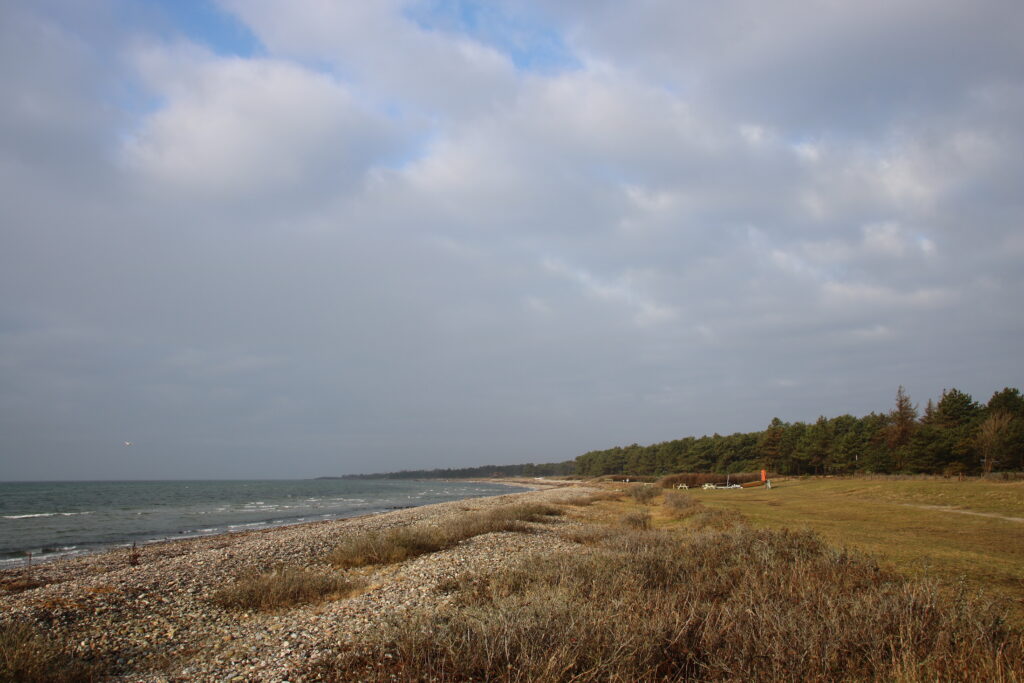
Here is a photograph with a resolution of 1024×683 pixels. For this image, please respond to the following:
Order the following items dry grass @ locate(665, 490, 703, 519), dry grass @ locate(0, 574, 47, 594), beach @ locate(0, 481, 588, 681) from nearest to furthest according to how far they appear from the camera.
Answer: beach @ locate(0, 481, 588, 681)
dry grass @ locate(0, 574, 47, 594)
dry grass @ locate(665, 490, 703, 519)

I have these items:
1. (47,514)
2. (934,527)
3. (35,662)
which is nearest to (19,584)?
(35,662)

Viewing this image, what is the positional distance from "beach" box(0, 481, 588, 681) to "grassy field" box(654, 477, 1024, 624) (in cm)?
935

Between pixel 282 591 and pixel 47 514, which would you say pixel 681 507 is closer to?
pixel 282 591

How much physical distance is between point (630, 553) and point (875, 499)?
31758 mm

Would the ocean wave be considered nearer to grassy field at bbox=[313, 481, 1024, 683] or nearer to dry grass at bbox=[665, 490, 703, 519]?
dry grass at bbox=[665, 490, 703, 519]

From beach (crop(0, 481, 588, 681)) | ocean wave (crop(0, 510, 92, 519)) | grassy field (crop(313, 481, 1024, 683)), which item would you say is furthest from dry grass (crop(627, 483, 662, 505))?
ocean wave (crop(0, 510, 92, 519))

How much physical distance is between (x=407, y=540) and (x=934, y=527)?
19827mm

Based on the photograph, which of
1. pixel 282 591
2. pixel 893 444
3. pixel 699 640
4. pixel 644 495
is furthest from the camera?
pixel 893 444

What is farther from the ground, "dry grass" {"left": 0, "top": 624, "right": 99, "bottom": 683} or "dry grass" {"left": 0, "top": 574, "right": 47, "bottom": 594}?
"dry grass" {"left": 0, "top": 624, "right": 99, "bottom": 683}

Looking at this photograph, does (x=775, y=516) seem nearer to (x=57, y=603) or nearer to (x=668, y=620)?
(x=668, y=620)

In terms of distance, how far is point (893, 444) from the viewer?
A: 67.9 metres

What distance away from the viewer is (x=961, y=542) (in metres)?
16.4

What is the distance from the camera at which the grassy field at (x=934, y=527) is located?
37.7 feet

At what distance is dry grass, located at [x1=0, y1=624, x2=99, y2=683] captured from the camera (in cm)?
687
